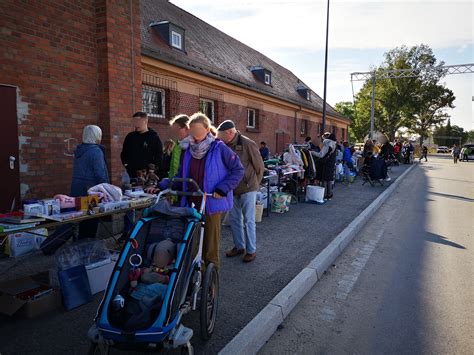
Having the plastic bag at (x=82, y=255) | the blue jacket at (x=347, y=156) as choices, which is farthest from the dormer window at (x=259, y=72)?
the plastic bag at (x=82, y=255)

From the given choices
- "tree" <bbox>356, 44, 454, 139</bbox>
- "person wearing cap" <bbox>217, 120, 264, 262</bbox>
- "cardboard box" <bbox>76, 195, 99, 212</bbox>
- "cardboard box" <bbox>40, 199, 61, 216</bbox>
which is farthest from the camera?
"tree" <bbox>356, 44, 454, 139</bbox>

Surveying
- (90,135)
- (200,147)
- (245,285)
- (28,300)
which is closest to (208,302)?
(245,285)

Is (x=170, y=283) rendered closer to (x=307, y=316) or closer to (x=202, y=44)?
(x=307, y=316)

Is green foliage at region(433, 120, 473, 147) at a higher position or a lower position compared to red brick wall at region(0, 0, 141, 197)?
higher

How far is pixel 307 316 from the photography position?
372 cm

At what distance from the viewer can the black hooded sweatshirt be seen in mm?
5672

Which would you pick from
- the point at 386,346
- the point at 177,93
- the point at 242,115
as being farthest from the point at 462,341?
the point at 242,115

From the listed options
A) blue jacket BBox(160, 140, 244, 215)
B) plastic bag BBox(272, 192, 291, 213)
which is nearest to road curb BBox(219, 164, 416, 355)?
blue jacket BBox(160, 140, 244, 215)

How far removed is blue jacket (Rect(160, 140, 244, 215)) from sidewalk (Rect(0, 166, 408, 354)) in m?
1.09

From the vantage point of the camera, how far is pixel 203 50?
48.5 ft

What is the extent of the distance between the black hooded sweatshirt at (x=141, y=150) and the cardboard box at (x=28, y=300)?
8.24ft

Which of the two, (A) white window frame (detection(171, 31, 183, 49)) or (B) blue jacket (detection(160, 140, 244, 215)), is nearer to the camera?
(B) blue jacket (detection(160, 140, 244, 215))

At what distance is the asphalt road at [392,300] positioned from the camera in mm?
3195

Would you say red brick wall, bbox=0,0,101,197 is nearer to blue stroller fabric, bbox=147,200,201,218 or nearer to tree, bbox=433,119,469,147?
blue stroller fabric, bbox=147,200,201,218
